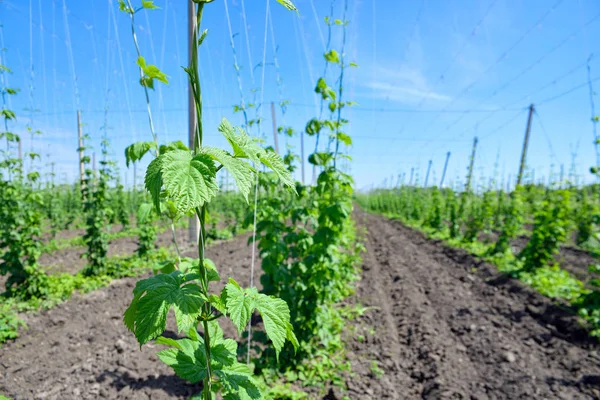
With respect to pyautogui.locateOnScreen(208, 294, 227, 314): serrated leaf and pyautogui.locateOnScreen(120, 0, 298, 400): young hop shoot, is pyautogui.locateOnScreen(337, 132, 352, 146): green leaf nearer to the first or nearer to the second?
pyautogui.locateOnScreen(120, 0, 298, 400): young hop shoot

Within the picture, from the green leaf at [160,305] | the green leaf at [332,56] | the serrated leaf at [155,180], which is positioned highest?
the green leaf at [332,56]

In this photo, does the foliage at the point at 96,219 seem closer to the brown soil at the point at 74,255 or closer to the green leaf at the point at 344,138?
the brown soil at the point at 74,255

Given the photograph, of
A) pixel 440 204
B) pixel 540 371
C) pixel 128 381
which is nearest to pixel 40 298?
pixel 128 381

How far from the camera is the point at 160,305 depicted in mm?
1082

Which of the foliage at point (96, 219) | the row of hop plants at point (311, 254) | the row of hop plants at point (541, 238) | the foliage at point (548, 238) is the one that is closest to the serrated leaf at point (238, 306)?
the row of hop plants at point (311, 254)

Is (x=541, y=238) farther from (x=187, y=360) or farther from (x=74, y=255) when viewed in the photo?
(x=74, y=255)

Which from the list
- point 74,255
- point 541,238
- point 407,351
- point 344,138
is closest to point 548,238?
point 541,238

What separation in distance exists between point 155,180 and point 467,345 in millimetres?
4443

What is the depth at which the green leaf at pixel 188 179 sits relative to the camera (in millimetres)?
906

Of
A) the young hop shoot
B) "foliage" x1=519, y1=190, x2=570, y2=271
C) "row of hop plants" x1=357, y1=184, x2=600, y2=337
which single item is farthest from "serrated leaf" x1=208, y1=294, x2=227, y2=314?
"foliage" x1=519, y1=190, x2=570, y2=271

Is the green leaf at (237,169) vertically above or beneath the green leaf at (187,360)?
above

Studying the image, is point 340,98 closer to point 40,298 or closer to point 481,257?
point 40,298

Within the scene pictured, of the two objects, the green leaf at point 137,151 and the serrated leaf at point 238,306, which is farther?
the green leaf at point 137,151

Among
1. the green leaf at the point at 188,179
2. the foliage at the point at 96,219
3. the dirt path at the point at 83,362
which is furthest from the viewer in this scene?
the foliage at the point at 96,219
